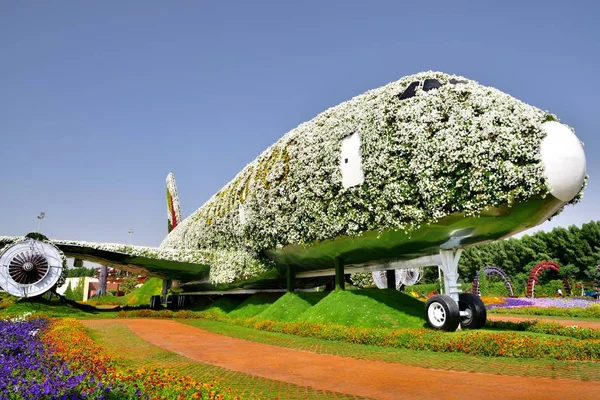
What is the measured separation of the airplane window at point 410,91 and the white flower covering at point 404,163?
0.28 m

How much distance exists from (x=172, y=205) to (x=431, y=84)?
28.4 m

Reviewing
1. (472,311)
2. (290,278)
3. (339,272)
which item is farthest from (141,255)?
(472,311)

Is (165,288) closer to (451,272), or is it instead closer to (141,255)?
(141,255)

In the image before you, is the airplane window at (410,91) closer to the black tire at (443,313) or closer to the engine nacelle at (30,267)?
the black tire at (443,313)

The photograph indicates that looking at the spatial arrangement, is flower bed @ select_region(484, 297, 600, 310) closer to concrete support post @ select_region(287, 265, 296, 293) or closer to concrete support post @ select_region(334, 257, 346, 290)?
concrete support post @ select_region(287, 265, 296, 293)

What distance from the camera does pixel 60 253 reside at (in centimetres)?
2233

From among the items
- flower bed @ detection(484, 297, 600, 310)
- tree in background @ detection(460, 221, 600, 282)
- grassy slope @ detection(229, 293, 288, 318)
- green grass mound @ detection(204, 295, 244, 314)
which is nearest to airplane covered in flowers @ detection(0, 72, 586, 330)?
grassy slope @ detection(229, 293, 288, 318)

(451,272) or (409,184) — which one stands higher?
(409,184)

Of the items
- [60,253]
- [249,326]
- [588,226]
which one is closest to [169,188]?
[60,253]

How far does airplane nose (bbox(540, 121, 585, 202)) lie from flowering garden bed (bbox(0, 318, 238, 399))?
8.47 meters

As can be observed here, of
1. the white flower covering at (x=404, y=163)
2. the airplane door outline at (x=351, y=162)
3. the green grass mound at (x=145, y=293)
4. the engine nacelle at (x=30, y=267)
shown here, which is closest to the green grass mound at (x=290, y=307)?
the white flower covering at (x=404, y=163)

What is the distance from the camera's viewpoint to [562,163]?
9.98 metres

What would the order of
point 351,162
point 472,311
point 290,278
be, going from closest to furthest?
point 472,311 < point 351,162 < point 290,278

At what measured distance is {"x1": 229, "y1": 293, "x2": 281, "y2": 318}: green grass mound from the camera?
18938mm
